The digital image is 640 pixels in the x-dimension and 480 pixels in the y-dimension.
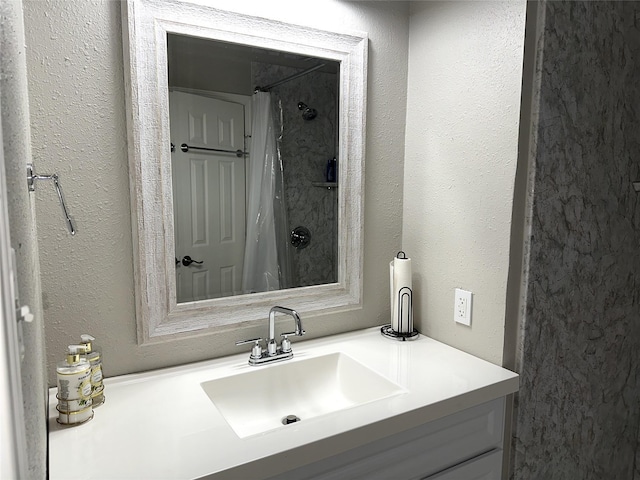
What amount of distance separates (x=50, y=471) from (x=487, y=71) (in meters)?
1.41

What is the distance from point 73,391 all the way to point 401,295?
976mm

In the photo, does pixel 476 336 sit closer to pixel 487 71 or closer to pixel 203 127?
pixel 487 71

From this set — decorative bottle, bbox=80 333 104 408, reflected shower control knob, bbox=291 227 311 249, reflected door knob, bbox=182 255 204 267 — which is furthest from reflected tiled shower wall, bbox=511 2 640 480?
decorative bottle, bbox=80 333 104 408

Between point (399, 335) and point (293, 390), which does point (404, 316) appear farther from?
point (293, 390)

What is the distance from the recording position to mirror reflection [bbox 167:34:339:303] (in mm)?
1252

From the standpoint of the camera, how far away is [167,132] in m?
1.20

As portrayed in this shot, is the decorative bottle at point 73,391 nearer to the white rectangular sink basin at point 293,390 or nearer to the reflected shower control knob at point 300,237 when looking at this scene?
the white rectangular sink basin at point 293,390

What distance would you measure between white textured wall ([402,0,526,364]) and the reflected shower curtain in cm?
47

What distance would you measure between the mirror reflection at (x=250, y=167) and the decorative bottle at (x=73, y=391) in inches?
13.3

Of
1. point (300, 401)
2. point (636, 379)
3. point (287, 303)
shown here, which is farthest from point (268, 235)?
point (636, 379)

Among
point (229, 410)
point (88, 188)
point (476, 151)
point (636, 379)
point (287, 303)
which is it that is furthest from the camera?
point (636, 379)

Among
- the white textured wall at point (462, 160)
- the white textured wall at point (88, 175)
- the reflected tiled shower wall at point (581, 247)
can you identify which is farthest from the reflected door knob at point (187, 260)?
the reflected tiled shower wall at point (581, 247)

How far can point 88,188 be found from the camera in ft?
3.69

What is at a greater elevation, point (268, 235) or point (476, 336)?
point (268, 235)
